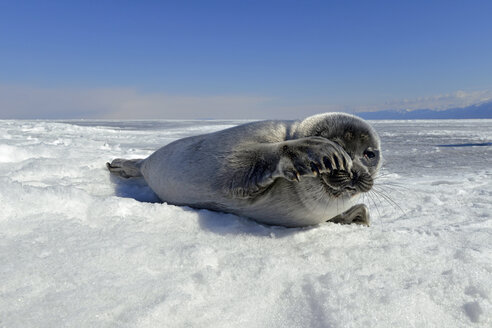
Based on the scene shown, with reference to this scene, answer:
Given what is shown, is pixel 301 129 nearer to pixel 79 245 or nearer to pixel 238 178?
pixel 238 178

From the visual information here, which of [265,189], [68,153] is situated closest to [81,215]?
[265,189]

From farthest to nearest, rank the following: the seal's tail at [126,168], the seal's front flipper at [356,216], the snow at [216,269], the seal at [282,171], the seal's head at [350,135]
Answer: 1. the seal's tail at [126,168]
2. the seal's front flipper at [356,216]
3. the seal's head at [350,135]
4. the seal at [282,171]
5. the snow at [216,269]

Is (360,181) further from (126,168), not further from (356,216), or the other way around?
(126,168)

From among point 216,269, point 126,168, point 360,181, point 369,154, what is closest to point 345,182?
point 360,181

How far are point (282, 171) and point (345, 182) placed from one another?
32 centimetres

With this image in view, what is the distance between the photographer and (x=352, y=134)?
1978 millimetres

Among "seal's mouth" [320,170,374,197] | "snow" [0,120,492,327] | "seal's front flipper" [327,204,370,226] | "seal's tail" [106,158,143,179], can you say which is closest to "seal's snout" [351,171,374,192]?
"seal's mouth" [320,170,374,197]

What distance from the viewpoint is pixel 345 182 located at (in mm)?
1662

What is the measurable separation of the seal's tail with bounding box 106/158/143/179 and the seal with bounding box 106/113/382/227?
73cm

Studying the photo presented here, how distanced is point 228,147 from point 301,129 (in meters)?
0.45

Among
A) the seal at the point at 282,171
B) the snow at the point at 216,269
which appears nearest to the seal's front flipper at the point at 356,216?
the seal at the point at 282,171

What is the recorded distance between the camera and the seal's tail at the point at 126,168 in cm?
304

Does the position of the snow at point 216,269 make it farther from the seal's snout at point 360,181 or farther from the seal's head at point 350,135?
the seal's head at point 350,135

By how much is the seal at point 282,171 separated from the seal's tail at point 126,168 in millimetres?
729
